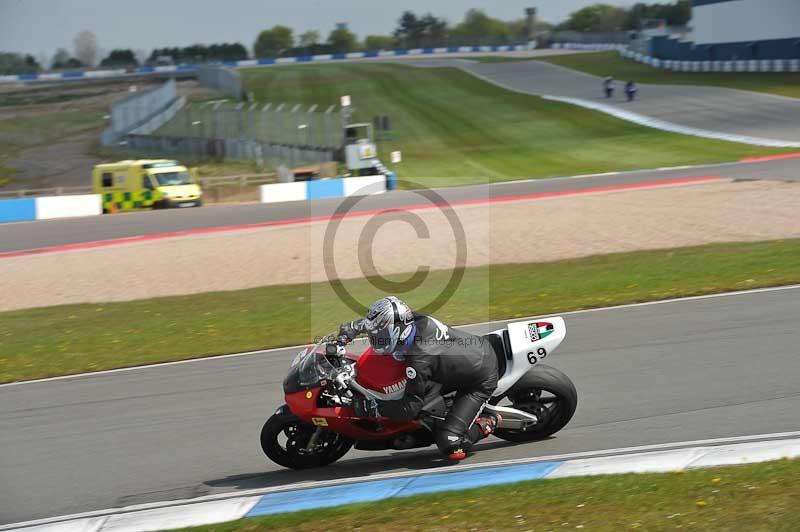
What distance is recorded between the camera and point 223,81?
77.0 metres

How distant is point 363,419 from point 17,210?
27.5 m

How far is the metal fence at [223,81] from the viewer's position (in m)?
72.3

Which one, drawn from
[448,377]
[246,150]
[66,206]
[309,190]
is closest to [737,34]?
[246,150]

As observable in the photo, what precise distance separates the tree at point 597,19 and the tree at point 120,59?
73.4 meters

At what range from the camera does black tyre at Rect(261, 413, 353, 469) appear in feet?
25.3

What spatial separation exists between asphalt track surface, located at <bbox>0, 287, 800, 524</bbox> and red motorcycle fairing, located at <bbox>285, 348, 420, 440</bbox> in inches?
13.9

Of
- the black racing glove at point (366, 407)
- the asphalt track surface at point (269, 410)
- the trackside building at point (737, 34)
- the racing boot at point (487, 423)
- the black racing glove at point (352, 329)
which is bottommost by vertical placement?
the asphalt track surface at point (269, 410)

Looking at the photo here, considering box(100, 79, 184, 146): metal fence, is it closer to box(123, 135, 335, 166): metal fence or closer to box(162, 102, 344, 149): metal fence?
box(123, 135, 335, 166): metal fence

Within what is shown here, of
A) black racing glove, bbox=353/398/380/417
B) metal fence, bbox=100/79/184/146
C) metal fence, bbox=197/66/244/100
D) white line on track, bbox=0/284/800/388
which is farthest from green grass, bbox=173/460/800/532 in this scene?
metal fence, bbox=197/66/244/100

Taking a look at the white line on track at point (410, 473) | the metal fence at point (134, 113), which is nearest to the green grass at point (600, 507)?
the white line on track at point (410, 473)

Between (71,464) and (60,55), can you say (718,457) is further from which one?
(60,55)

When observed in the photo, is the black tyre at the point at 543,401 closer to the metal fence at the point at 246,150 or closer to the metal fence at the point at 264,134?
Answer: the metal fence at the point at 264,134

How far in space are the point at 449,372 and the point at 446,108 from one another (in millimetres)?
55056

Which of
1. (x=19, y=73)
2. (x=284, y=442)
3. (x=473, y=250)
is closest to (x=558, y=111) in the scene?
(x=473, y=250)
